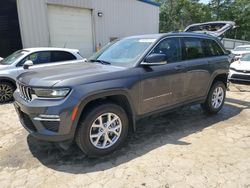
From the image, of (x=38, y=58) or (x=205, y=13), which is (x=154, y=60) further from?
(x=205, y=13)

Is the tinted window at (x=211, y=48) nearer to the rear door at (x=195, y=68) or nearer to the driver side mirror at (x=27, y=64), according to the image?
the rear door at (x=195, y=68)

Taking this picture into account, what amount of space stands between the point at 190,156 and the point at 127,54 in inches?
77.0

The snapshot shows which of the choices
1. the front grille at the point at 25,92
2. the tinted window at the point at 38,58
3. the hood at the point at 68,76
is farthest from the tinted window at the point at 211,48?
the tinted window at the point at 38,58

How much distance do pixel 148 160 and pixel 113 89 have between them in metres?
1.15

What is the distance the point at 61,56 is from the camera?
745 centimetres

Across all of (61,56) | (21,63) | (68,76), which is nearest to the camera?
(68,76)

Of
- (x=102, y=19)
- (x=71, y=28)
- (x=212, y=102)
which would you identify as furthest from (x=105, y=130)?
(x=102, y=19)

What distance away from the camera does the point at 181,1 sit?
125 feet

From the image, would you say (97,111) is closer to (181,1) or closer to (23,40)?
(23,40)

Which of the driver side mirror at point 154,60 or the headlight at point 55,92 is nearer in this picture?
the headlight at point 55,92

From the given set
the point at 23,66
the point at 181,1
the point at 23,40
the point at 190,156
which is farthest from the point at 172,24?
the point at 190,156

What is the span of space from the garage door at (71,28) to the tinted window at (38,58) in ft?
12.6

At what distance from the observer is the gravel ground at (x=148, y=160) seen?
293 cm

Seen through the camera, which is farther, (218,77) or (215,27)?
(215,27)
